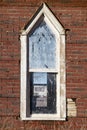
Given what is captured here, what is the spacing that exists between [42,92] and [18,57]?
2.73 feet

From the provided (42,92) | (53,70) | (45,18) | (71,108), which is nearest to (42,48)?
(53,70)

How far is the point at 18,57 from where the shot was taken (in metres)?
8.96

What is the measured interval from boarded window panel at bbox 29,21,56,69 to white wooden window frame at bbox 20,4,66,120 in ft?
0.28

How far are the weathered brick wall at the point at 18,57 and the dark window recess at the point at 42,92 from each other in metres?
0.27

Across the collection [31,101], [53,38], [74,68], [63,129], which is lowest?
[63,129]

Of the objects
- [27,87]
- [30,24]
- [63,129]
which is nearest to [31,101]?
[27,87]

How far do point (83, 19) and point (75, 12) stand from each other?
0.70 feet

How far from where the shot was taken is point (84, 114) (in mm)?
8922

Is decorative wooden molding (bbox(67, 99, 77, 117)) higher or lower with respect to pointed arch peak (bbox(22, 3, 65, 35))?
lower

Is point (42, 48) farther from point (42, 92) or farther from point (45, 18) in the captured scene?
point (42, 92)

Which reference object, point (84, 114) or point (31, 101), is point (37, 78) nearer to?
point (31, 101)

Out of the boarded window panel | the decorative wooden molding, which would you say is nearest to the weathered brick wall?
the decorative wooden molding

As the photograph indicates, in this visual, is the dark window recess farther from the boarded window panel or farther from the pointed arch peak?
the pointed arch peak

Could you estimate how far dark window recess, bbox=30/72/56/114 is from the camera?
29.4 ft
